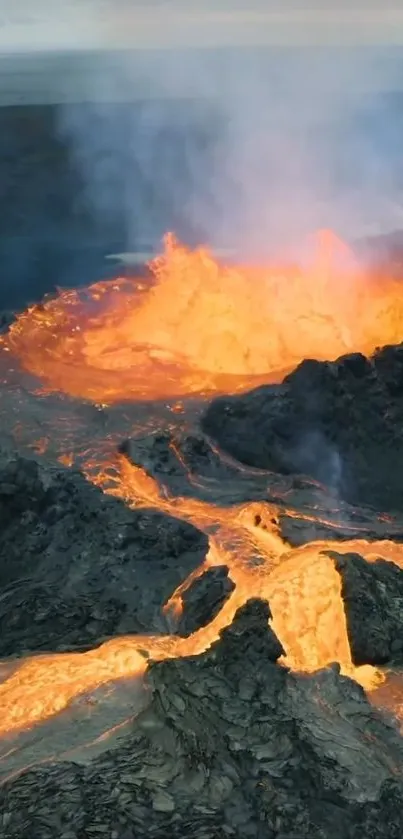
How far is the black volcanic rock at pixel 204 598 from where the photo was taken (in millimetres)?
8250

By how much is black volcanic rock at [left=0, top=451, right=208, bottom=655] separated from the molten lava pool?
2771 millimetres

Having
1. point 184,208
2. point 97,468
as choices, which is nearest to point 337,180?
point 184,208

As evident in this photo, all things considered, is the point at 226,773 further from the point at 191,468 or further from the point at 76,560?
the point at 191,468

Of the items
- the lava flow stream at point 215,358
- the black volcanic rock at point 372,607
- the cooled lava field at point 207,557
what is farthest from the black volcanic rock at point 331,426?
the black volcanic rock at point 372,607

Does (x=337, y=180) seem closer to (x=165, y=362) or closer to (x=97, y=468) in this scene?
(x=165, y=362)

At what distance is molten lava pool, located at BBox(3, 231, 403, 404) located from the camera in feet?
43.9

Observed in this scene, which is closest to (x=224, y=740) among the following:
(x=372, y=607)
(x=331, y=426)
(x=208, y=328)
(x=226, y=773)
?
(x=226, y=773)

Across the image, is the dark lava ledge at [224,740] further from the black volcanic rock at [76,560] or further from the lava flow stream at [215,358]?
the lava flow stream at [215,358]

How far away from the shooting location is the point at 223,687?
261 inches

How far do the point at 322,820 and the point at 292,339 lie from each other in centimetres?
904

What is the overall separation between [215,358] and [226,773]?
27.8 ft

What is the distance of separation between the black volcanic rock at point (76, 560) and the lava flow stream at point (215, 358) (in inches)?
9.8

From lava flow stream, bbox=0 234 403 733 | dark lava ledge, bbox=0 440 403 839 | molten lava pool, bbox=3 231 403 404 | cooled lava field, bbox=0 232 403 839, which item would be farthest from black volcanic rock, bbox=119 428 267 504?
dark lava ledge, bbox=0 440 403 839

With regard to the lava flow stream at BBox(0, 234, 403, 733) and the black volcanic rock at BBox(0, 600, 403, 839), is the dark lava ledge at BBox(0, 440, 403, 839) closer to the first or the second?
the black volcanic rock at BBox(0, 600, 403, 839)
